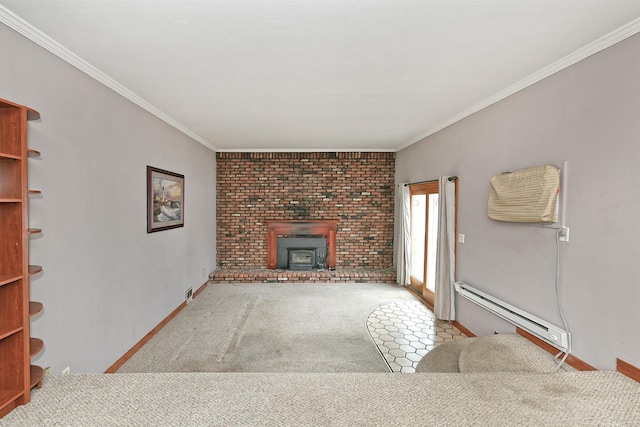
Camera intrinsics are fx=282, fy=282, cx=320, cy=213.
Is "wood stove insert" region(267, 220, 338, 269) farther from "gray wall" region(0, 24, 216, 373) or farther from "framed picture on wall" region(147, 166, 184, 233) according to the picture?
"gray wall" region(0, 24, 216, 373)

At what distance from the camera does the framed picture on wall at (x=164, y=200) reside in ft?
10.5

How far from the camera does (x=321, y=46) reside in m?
1.87

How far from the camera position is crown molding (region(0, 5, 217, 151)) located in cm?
161

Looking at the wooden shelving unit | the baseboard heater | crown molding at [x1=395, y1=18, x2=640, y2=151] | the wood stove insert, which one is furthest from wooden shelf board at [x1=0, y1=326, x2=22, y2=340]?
the wood stove insert

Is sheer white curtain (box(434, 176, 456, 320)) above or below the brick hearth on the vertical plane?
above

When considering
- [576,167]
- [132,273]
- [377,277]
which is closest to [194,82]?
[132,273]

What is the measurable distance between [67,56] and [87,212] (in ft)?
3.71

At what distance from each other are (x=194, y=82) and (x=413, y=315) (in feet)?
12.5

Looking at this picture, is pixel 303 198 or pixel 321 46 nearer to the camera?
pixel 321 46

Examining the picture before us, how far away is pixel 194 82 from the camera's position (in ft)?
8.11

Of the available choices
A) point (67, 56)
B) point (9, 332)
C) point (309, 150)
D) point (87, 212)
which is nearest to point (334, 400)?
point (9, 332)

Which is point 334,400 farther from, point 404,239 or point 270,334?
point 404,239

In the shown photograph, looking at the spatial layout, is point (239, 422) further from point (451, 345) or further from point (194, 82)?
point (194, 82)

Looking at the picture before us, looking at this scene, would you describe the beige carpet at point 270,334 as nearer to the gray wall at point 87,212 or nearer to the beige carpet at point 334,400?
the gray wall at point 87,212
